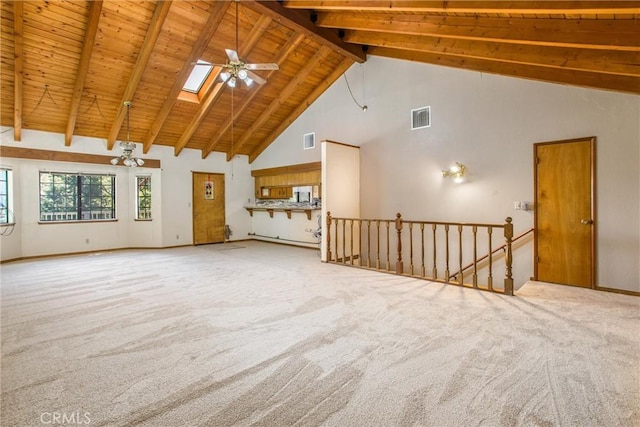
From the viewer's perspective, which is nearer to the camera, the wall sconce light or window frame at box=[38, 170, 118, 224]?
the wall sconce light

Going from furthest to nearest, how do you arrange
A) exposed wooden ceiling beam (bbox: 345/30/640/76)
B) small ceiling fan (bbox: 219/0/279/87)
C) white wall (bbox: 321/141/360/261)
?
white wall (bbox: 321/141/360/261) < small ceiling fan (bbox: 219/0/279/87) < exposed wooden ceiling beam (bbox: 345/30/640/76)

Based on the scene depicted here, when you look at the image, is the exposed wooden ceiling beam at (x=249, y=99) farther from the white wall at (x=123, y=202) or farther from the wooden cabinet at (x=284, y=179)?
the wooden cabinet at (x=284, y=179)

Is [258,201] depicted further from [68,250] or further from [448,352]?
[448,352]

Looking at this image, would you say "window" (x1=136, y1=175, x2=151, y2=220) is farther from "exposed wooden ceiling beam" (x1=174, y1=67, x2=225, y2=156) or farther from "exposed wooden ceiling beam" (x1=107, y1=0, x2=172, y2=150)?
"exposed wooden ceiling beam" (x1=107, y1=0, x2=172, y2=150)

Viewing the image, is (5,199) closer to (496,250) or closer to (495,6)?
(495,6)

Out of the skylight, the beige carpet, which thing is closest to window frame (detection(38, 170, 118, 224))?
the skylight

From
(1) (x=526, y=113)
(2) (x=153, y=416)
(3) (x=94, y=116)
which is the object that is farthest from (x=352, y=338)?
(3) (x=94, y=116)

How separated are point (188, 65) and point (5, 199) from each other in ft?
16.7

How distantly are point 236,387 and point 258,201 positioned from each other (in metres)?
8.47

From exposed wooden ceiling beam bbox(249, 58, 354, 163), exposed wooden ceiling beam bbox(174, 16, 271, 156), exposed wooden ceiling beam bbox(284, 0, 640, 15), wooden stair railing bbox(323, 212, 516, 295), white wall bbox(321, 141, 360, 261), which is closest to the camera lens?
exposed wooden ceiling beam bbox(284, 0, 640, 15)

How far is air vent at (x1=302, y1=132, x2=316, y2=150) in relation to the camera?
8438mm

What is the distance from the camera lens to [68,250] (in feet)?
25.2

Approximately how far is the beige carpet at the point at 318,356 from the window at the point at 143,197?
4.19 m

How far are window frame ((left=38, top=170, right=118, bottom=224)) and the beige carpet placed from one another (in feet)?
11.7
